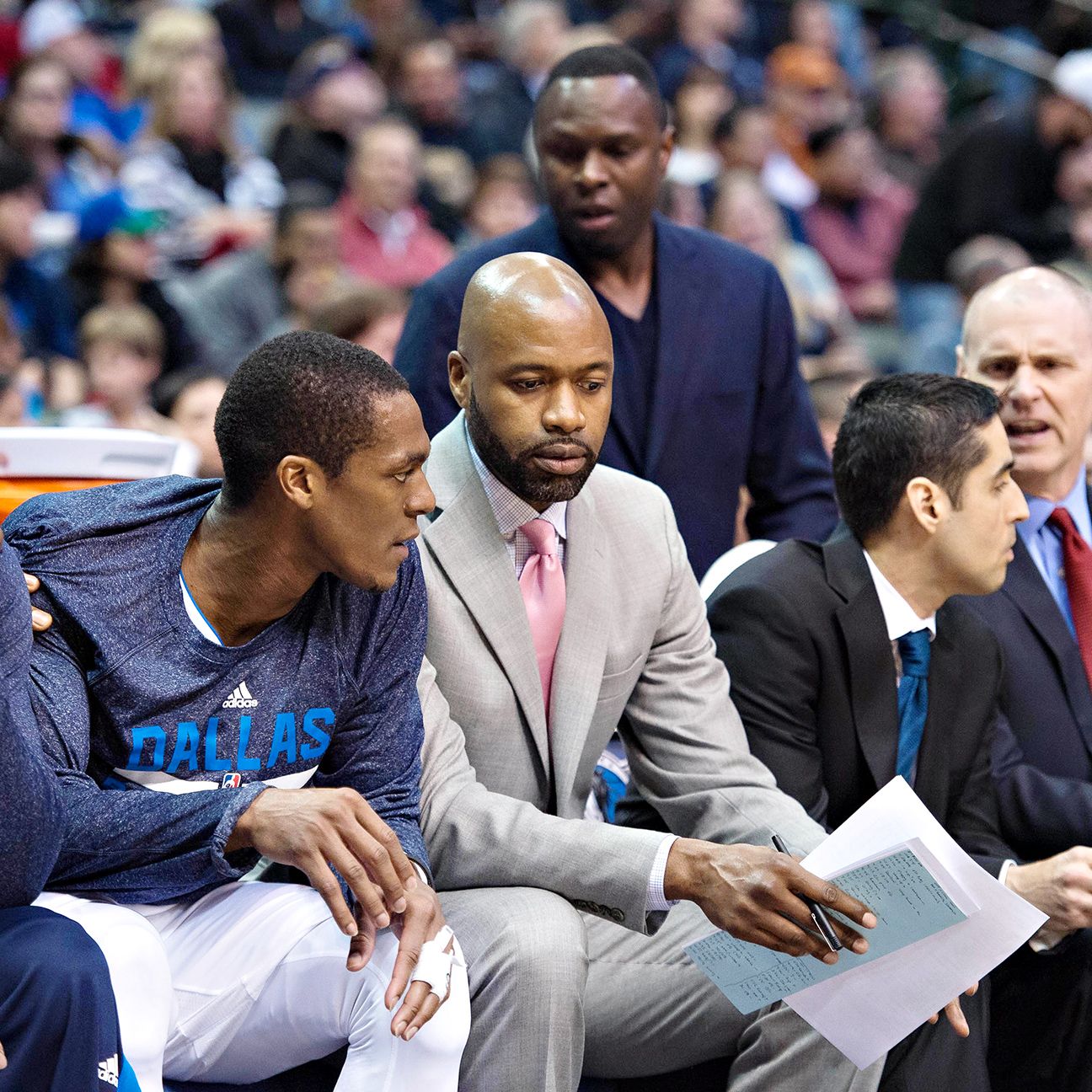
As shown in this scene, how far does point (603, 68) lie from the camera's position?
3.58 m

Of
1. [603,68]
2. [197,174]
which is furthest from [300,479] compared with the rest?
[197,174]

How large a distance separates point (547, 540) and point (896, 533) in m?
0.69

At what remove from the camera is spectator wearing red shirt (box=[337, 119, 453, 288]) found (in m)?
6.83

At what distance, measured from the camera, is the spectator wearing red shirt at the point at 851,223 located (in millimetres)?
8242

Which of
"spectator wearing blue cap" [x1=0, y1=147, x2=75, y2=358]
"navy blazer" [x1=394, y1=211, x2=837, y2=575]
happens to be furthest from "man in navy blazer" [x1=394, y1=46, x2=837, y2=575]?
"spectator wearing blue cap" [x1=0, y1=147, x2=75, y2=358]

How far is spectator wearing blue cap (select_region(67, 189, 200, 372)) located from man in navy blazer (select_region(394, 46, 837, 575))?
8.44ft

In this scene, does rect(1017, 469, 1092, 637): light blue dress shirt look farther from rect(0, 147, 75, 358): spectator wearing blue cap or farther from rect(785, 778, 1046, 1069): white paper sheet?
rect(0, 147, 75, 358): spectator wearing blue cap

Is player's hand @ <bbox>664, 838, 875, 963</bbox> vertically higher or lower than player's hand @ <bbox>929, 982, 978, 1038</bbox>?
higher

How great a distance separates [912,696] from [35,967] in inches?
64.6

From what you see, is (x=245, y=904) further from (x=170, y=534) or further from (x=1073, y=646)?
(x=1073, y=646)

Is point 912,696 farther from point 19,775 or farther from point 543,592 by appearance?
point 19,775

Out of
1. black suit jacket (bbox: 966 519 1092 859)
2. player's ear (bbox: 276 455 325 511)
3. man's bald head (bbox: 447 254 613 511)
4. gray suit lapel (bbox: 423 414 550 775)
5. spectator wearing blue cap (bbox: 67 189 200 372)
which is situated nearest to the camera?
player's ear (bbox: 276 455 325 511)

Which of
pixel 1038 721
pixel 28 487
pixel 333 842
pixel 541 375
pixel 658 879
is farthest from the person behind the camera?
pixel 1038 721

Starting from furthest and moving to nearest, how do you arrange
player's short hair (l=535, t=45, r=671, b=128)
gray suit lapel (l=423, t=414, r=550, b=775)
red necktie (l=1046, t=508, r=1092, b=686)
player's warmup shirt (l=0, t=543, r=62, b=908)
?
player's short hair (l=535, t=45, r=671, b=128)
red necktie (l=1046, t=508, r=1092, b=686)
gray suit lapel (l=423, t=414, r=550, b=775)
player's warmup shirt (l=0, t=543, r=62, b=908)
